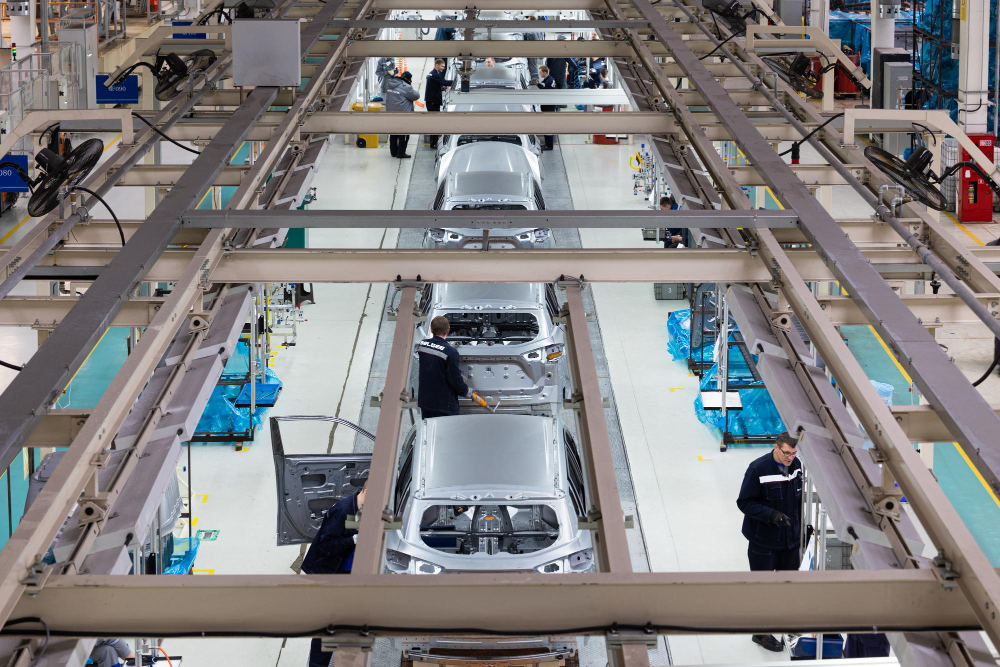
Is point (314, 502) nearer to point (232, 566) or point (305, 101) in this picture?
point (232, 566)

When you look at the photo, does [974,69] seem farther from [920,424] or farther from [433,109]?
[920,424]

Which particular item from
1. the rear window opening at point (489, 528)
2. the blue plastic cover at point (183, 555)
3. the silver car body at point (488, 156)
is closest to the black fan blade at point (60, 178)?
the blue plastic cover at point (183, 555)

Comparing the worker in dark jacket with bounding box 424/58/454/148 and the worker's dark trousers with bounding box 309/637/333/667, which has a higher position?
the worker in dark jacket with bounding box 424/58/454/148

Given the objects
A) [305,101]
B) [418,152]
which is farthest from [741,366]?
[418,152]

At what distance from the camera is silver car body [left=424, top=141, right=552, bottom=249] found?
9766 mm

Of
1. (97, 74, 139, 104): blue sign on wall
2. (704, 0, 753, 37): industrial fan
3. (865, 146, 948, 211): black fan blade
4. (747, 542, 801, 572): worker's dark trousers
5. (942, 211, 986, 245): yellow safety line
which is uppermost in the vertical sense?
(704, 0, 753, 37): industrial fan

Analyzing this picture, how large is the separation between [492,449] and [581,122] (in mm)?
2210

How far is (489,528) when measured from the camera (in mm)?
6336

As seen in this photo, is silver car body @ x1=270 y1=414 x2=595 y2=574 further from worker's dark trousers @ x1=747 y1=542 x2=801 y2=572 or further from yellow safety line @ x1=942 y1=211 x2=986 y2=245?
yellow safety line @ x1=942 y1=211 x2=986 y2=245

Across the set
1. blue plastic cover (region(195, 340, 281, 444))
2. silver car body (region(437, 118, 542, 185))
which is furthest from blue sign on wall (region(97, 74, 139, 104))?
blue plastic cover (region(195, 340, 281, 444))

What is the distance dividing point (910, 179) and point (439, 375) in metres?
3.75

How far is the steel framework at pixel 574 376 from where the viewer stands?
2.48 metres

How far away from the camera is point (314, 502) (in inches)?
253

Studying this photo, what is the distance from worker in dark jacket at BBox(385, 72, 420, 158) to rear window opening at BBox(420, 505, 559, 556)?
10.5 meters
